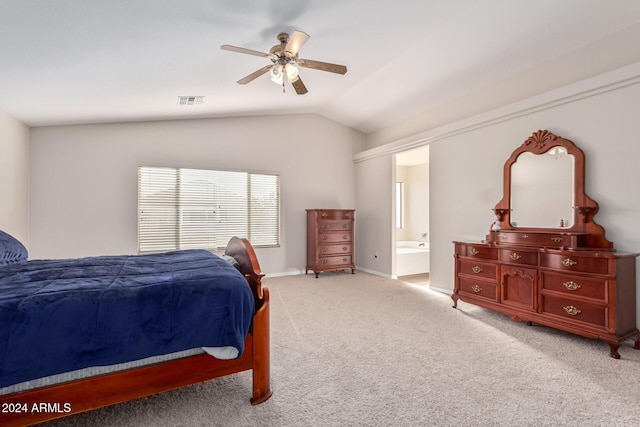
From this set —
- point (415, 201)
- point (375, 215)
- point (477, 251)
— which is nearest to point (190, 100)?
point (375, 215)

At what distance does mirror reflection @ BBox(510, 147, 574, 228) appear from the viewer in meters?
3.28

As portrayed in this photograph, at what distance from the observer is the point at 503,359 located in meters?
2.52

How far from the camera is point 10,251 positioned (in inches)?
108

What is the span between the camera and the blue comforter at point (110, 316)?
57.2 inches

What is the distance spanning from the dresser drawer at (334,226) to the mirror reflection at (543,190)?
2.83 metres

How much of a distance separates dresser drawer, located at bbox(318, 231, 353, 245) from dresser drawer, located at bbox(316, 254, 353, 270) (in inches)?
11.5

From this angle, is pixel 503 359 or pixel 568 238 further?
pixel 568 238

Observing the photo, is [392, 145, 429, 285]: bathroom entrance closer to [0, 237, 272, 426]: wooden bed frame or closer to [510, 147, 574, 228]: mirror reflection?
[510, 147, 574, 228]: mirror reflection

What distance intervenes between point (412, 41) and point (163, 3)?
102 inches

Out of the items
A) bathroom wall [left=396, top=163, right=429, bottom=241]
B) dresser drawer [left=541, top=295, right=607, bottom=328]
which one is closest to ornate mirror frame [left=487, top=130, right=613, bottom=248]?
dresser drawer [left=541, top=295, right=607, bottom=328]

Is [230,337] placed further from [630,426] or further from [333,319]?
[630,426]

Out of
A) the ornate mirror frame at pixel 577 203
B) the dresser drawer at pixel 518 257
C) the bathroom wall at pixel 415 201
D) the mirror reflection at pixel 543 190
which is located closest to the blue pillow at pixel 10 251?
the dresser drawer at pixel 518 257

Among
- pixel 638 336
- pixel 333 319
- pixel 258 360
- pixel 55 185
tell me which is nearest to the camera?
pixel 258 360

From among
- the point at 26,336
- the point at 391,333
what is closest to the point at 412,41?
the point at 391,333
